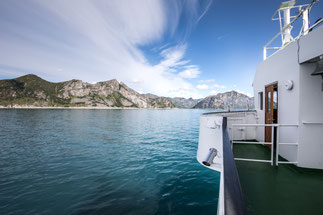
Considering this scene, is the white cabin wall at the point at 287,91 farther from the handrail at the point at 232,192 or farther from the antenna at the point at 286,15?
the handrail at the point at 232,192

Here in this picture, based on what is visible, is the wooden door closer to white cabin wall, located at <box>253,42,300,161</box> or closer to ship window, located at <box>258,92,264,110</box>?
white cabin wall, located at <box>253,42,300,161</box>

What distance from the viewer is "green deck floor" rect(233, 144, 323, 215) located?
2.85 m

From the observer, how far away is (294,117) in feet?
16.7

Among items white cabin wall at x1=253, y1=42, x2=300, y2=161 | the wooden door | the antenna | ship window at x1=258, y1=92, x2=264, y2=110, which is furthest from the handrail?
the antenna

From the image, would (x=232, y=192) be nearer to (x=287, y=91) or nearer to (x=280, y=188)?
(x=280, y=188)

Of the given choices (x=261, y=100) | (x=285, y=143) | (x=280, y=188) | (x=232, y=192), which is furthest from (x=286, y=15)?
(x=232, y=192)

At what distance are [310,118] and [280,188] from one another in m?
2.81

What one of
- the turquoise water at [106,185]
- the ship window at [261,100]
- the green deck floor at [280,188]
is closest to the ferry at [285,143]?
the green deck floor at [280,188]

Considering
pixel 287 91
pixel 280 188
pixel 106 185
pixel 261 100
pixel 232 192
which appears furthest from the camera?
pixel 261 100

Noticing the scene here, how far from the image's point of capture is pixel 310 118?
4680 mm

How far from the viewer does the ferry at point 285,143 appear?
283 cm

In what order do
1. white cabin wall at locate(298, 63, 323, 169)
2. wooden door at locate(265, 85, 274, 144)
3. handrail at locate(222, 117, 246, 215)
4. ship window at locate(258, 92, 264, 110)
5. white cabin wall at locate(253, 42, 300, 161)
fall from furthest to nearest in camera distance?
1. ship window at locate(258, 92, 264, 110)
2. wooden door at locate(265, 85, 274, 144)
3. white cabin wall at locate(253, 42, 300, 161)
4. white cabin wall at locate(298, 63, 323, 169)
5. handrail at locate(222, 117, 246, 215)

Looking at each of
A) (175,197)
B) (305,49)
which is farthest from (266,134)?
(175,197)

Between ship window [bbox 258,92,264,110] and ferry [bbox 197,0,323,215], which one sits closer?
ferry [bbox 197,0,323,215]
